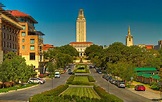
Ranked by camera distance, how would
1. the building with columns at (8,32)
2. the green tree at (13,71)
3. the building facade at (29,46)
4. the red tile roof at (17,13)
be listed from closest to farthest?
the green tree at (13,71) < the building with columns at (8,32) < the building facade at (29,46) < the red tile roof at (17,13)

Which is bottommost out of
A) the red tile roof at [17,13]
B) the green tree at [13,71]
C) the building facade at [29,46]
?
the green tree at [13,71]

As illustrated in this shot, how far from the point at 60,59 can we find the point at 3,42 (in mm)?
45140

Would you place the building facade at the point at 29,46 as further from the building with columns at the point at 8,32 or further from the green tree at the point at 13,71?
the green tree at the point at 13,71

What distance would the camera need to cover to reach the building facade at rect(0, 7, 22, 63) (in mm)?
83750

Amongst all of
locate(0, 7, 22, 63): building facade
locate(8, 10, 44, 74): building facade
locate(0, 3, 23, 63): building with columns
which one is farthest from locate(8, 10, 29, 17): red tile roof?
locate(0, 7, 22, 63): building facade

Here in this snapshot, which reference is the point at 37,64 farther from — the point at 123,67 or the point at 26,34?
the point at 123,67

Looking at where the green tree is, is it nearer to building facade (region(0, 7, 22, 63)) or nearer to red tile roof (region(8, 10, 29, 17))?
building facade (region(0, 7, 22, 63))

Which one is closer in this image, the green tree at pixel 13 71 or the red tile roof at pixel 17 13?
the green tree at pixel 13 71

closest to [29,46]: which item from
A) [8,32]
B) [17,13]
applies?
[17,13]

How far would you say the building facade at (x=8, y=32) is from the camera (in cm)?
8375

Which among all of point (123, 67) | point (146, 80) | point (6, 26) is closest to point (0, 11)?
point (6, 26)

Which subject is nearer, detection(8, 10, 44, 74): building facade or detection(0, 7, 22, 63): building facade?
detection(0, 7, 22, 63): building facade

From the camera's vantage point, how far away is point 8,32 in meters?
91.4

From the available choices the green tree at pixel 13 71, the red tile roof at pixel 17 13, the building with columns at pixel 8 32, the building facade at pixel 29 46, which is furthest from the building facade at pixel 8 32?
the green tree at pixel 13 71
